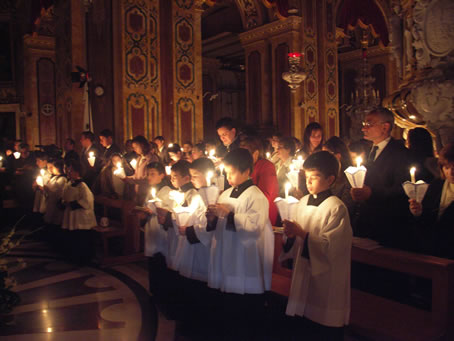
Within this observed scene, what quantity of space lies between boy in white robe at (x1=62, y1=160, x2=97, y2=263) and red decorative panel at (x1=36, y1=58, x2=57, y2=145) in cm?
1062

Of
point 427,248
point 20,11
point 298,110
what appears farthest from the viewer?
point 20,11

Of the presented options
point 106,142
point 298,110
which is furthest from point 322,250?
point 298,110

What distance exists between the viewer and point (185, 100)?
9727 mm

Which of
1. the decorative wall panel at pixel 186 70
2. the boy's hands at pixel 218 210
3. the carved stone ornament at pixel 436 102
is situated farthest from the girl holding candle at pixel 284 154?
the decorative wall panel at pixel 186 70

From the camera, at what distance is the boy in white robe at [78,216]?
18.9 feet

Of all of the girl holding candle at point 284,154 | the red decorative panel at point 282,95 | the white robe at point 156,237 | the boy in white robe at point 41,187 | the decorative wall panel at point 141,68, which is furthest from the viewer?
the red decorative panel at point 282,95

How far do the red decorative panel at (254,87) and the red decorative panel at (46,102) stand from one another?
24.4 ft

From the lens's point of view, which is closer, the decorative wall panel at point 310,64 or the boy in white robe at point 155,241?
the boy in white robe at point 155,241

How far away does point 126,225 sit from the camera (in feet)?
19.3

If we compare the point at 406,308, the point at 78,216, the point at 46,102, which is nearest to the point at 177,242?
the point at 406,308

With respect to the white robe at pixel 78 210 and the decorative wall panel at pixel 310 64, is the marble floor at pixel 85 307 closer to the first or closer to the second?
the white robe at pixel 78 210

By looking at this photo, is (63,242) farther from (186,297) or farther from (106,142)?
(186,297)

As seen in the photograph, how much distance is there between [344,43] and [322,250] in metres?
15.9

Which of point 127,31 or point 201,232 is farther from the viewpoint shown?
point 127,31
